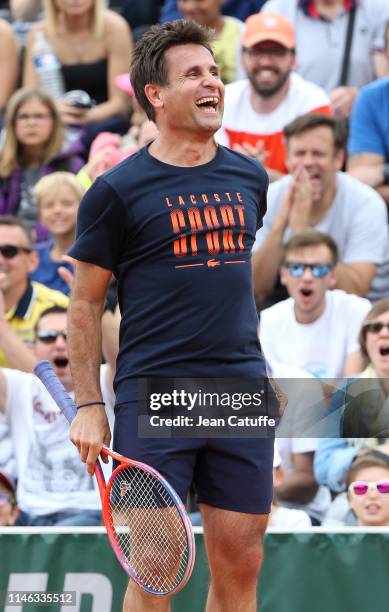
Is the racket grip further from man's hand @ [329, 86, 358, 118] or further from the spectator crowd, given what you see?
man's hand @ [329, 86, 358, 118]

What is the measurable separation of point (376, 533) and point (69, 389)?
206cm

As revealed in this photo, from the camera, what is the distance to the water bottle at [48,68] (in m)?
9.94

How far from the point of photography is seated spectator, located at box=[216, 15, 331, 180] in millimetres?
8578

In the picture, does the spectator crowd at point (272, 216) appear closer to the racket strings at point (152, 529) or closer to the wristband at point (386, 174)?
the wristband at point (386, 174)

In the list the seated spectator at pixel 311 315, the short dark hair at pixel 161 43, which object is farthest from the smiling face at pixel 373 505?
the short dark hair at pixel 161 43

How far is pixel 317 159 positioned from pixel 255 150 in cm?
57

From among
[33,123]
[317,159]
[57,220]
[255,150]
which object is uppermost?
[33,123]

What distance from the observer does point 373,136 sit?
28.0 ft

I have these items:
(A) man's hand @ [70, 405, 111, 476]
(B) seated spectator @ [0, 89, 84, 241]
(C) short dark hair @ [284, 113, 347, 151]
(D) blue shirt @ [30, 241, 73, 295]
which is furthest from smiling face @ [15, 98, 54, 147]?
(A) man's hand @ [70, 405, 111, 476]

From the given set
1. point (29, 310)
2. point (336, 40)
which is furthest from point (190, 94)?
point (336, 40)

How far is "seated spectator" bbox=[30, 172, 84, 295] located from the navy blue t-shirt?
12.9 ft

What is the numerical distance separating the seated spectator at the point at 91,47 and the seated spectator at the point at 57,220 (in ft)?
5.27

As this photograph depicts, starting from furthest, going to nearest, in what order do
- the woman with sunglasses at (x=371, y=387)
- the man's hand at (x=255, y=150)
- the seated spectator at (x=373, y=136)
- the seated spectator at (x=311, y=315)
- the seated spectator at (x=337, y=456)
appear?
the seated spectator at (x=373, y=136)
the man's hand at (x=255, y=150)
the seated spectator at (x=311, y=315)
the seated spectator at (x=337, y=456)
the woman with sunglasses at (x=371, y=387)

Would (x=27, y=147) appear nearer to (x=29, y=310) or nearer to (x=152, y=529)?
(x=29, y=310)
